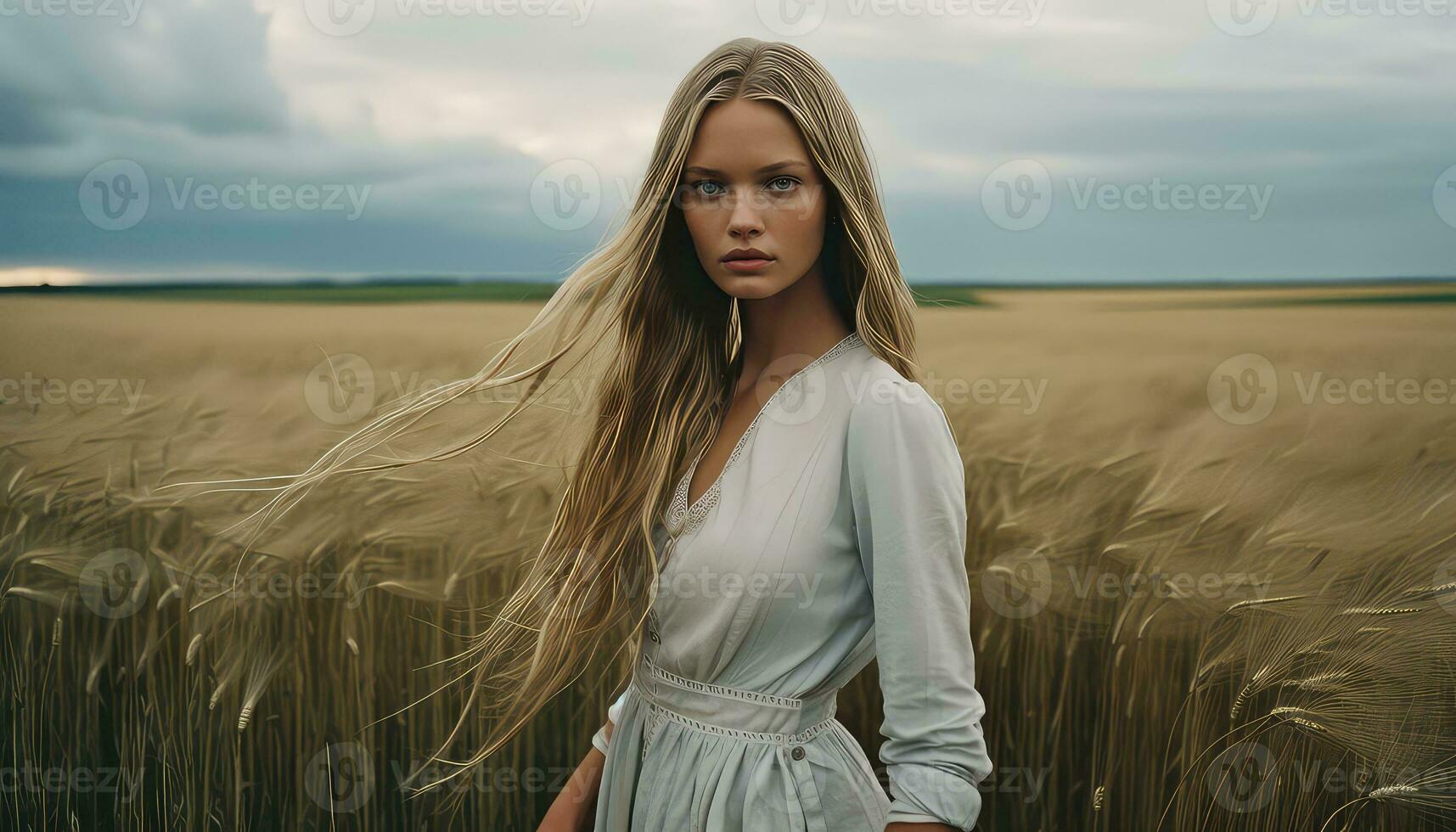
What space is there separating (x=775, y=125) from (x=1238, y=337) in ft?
4.15

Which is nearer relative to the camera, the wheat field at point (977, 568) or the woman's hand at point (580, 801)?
the woman's hand at point (580, 801)

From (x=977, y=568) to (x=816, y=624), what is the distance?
0.88m

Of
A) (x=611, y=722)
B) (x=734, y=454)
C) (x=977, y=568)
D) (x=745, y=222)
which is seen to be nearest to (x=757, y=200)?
(x=745, y=222)

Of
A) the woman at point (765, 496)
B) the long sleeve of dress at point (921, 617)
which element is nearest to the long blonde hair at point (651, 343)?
the woman at point (765, 496)

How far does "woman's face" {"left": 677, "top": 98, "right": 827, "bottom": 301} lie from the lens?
3.04 ft

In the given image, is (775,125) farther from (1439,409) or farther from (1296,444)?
(1439,409)

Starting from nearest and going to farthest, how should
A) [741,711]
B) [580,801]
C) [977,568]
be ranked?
[741,711], [580,801], [977,568]

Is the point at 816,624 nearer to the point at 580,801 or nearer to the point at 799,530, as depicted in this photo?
the point at 799,530

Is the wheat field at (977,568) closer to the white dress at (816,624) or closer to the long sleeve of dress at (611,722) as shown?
the long sleeve of dress at (611,722)

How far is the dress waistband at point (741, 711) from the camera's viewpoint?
→ 0.94m

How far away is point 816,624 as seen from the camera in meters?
0.91

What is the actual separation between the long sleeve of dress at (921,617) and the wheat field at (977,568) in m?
0.85

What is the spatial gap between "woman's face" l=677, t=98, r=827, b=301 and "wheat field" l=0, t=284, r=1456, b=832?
2.66ft

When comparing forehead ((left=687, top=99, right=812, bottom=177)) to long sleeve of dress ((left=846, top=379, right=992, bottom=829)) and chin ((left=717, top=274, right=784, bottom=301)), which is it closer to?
chin ((left=717, top=274, right=784, bottom=301))
